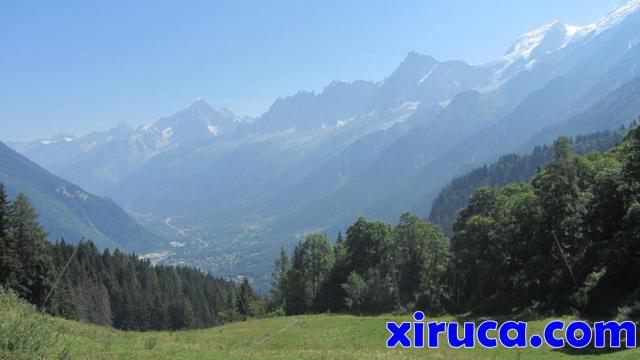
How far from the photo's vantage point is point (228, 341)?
5319 centimetres

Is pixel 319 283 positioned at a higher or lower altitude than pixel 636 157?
lower

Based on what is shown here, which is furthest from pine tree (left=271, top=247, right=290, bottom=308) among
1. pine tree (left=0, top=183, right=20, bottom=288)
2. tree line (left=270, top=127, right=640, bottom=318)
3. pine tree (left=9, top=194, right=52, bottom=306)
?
pine tree (left=0, top=183, right=20, bottom=288)

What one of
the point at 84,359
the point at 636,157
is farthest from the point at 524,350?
the point at 84,359

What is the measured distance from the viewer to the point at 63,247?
146 m

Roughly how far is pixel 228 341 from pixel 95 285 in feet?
335

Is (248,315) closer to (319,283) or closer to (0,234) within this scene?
(319,283)

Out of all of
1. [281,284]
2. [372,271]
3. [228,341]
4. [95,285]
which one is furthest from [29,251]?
[372,271]

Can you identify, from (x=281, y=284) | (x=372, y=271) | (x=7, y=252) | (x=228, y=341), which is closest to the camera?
(x=228, y=341)

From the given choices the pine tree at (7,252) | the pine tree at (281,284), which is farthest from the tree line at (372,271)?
the pine tree at (7,252)

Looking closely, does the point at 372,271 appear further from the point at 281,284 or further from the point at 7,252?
the point at 7,252

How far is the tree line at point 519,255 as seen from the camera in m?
53.5

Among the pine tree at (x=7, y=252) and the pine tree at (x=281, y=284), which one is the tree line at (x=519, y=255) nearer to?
the pine tree at (x=281, y=284)

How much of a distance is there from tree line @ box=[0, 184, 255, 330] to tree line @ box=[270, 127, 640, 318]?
46434mm

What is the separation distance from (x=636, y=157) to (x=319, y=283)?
7721 centimetres
